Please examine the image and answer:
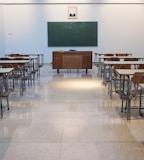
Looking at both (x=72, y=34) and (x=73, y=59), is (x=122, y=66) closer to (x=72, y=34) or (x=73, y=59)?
(x=73, y=59)

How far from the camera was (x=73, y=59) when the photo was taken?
34.9ft

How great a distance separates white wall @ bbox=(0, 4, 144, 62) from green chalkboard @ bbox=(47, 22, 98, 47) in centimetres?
22

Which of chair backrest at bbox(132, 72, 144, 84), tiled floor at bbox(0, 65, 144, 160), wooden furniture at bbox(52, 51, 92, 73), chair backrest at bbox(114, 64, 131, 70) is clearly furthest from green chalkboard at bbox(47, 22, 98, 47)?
chair backrest at bbox(132, 72, 144, 84)

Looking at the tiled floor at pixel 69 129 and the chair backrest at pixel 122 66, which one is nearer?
the tiled floor at pixel 69 129

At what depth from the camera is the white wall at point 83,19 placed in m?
13.3

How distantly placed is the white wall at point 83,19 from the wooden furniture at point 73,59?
297 centimetres

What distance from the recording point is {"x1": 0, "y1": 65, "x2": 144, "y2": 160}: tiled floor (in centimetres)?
327

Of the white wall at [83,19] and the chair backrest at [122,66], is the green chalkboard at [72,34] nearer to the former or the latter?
the white wall at [83,19]

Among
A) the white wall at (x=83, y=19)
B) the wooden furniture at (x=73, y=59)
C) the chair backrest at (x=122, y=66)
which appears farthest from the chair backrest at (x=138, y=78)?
the white wall at (x=83, y=19)

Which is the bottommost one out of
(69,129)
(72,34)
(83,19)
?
(69,129)

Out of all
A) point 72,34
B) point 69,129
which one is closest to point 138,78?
point 69,129

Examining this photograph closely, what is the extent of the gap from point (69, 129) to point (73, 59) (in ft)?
21.9

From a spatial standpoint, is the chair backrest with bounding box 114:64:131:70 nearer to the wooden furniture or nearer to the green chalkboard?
the wooden furniture

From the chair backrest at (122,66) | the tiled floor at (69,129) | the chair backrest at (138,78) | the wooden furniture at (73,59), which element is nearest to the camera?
the tiled floor at (69,129)
